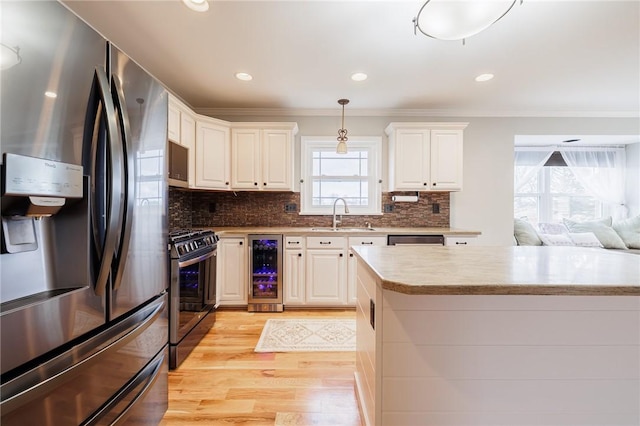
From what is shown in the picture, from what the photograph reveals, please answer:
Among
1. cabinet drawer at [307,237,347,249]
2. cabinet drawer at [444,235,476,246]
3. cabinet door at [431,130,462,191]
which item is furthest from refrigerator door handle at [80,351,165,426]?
cabinet door at [431,130,462,191]

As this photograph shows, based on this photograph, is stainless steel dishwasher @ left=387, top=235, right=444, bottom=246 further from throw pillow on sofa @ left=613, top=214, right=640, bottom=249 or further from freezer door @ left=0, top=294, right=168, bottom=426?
throw pillow on sofa @ left=613, top=214, right=640, bottom=249

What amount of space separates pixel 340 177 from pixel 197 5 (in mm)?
2450

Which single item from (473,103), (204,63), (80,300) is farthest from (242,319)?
(473,103)

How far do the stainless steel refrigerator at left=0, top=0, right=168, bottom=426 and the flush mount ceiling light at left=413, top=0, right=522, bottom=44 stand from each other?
140 centimetres

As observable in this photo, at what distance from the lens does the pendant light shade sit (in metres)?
1.23

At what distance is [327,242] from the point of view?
10.1 ft

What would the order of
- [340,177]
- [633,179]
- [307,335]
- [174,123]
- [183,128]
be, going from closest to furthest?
[307,335] < [174,123] < [183,128] < [340,177] < [633,179]

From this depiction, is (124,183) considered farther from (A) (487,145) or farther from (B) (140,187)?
(A) (487,145)

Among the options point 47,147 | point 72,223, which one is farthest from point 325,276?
point 47,147

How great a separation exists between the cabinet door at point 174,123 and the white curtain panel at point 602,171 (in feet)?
18.9

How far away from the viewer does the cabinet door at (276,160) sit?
332cm

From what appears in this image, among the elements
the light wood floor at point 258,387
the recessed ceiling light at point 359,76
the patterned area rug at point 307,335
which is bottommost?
the light wood floor at point 258,387

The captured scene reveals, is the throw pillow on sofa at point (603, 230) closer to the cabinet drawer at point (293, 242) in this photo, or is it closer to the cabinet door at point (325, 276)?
the cabinet door at point (325, 276)

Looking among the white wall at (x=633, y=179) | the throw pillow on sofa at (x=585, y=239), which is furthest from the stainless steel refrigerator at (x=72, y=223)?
the white wall at (x=633, y=179)
